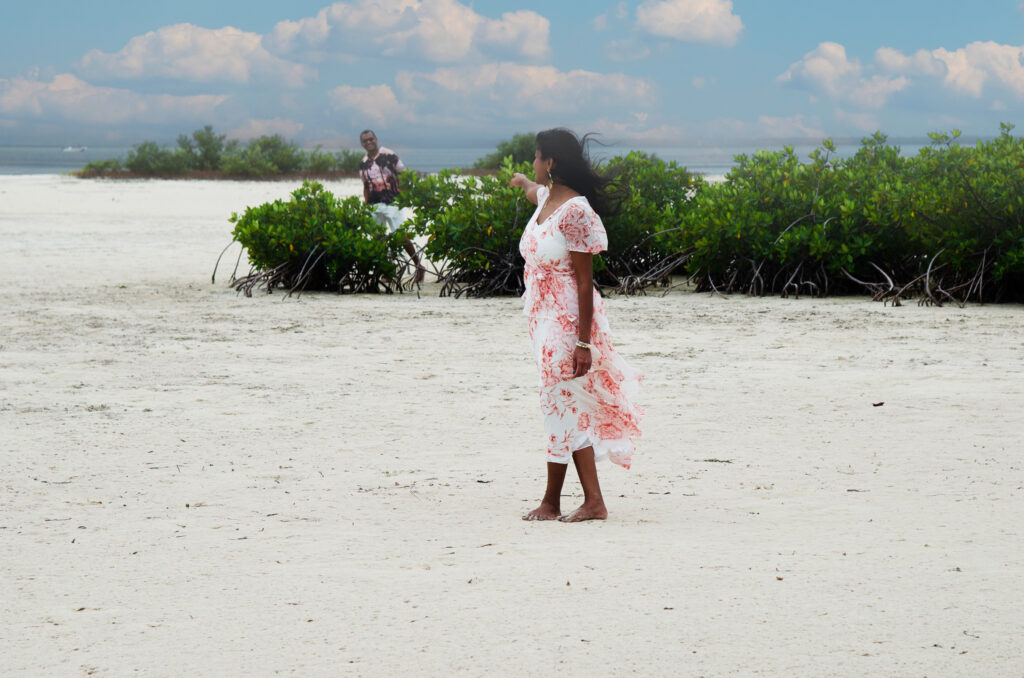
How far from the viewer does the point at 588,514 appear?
4863 mm

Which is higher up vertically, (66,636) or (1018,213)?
(1018,213)

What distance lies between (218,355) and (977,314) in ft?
23.5

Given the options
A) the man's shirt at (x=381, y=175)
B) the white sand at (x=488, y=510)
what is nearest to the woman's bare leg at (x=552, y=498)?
the white sand at (x=488, y=510)

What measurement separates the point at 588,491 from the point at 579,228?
1118 mm

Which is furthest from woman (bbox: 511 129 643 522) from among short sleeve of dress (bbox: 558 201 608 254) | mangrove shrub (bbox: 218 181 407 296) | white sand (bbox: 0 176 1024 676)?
mangrove shrub (bbox: 218 181 407 296)

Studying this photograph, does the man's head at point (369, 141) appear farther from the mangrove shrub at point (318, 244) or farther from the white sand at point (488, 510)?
the white sand at point (488, 510)

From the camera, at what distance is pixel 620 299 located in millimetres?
13008

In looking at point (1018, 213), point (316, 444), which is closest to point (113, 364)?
point (316, 444)

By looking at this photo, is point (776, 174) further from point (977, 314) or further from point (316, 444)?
point (316, 444)

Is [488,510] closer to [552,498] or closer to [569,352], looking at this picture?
[552,498]

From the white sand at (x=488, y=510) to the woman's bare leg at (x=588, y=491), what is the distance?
124 mm

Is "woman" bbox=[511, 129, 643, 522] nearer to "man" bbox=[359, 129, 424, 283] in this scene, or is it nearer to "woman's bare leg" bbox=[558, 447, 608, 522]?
"woman's bare leg" bbox=[558, 447, 608, 522]

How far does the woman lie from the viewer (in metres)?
4.67

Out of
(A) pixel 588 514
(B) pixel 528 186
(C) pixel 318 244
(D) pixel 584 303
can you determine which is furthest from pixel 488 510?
(C) pixel 318 244
